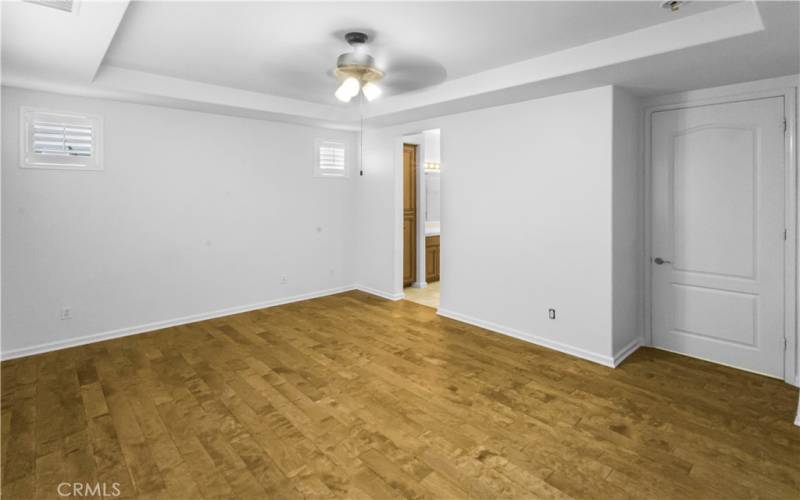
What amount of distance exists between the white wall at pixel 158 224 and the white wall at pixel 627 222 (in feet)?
13.0

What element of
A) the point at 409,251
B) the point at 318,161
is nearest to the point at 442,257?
the point at 409,251

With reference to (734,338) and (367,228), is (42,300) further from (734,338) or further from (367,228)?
(734,338)

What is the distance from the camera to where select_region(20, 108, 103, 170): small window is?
3893 millimetres

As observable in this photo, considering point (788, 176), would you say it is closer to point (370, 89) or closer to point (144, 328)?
point (370, 89)

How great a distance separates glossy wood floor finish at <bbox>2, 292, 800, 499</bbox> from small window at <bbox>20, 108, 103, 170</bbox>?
183cm

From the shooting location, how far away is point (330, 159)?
247 inches

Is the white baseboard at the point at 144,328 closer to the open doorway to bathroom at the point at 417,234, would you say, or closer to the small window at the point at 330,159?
the open doorway to bathroom at the point at 417,234

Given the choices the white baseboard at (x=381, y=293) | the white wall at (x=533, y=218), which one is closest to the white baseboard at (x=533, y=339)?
the white wall at (x=533, y=218)

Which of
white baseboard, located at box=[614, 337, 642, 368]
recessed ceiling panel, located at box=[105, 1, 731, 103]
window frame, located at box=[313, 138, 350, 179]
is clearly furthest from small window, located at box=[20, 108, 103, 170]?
white baseboard, located at box=[614, 337, 642, 368]

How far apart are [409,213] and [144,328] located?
400 centimetres

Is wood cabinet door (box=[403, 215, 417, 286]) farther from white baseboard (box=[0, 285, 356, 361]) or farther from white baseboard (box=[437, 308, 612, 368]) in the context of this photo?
white baseboard (box=[437, 308, 612, 368])

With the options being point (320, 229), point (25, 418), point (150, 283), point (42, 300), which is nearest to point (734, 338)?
point (320, 229)

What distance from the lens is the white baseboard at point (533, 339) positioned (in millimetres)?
3756

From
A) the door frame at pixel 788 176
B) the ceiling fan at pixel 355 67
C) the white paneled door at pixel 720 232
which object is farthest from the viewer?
the white paneled door at pixel 720 232
